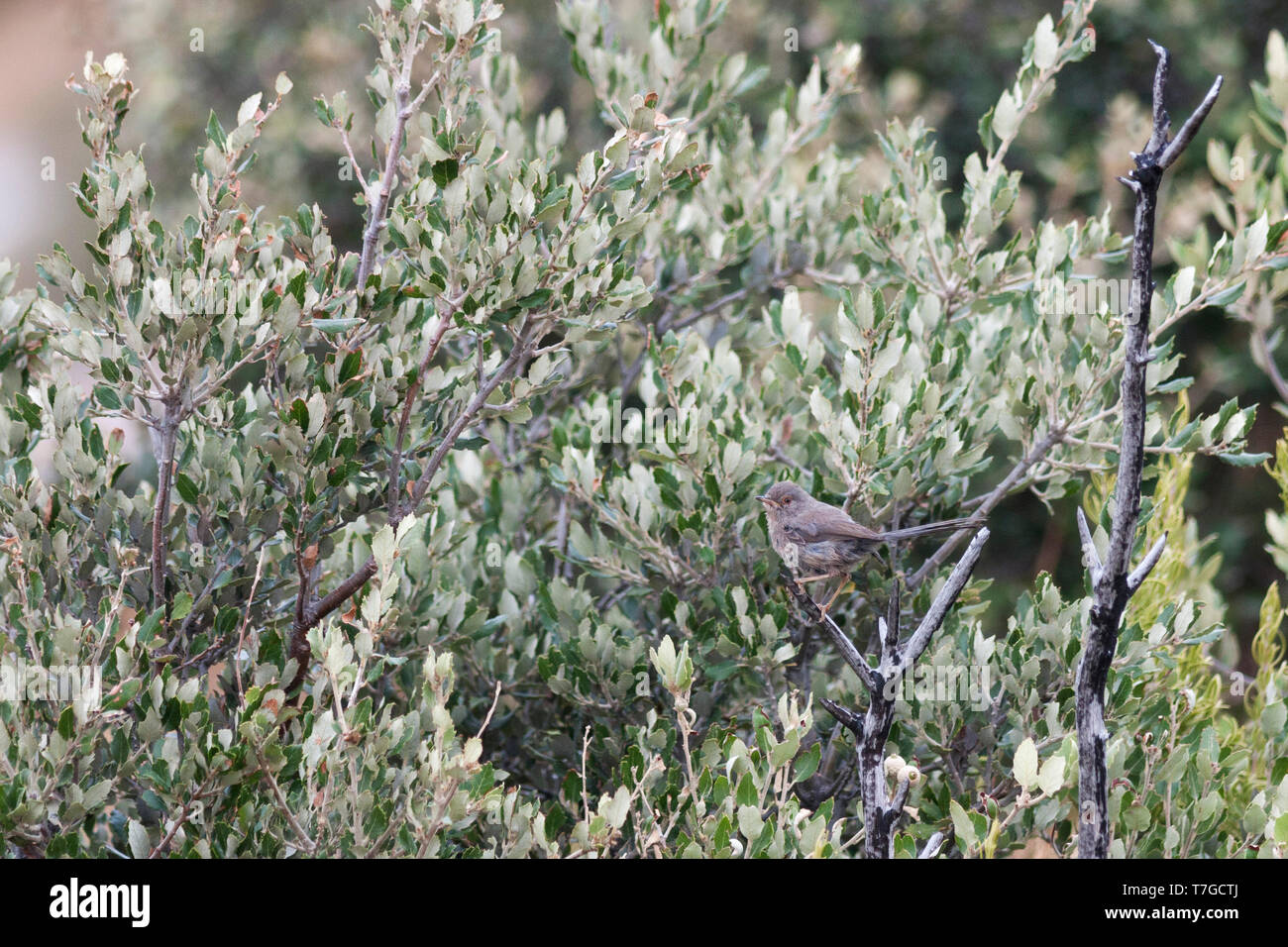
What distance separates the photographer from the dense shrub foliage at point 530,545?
2.81m

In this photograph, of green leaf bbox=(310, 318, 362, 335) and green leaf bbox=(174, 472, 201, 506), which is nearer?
green leaf bbox=(310, 318, 362, 335)

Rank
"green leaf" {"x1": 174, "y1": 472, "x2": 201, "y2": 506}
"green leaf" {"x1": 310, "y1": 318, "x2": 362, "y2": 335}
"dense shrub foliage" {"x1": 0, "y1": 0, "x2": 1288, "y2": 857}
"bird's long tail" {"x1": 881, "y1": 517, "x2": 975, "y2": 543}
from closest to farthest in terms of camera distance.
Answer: "dense shrub foliage" {"x1": 0, "y1": 0, "x2": 1288, "y2": 857} → "green leaf" {"x1": 310, "y1": 318, "x2": 362, "y2": 335} → "green leaf" {"x1": 174, "y1": 472, "x2": 201, "y2": 506} → "bird's long tail" {"x1": 881, "y1": 517, "x2": 975, "y2": 543}

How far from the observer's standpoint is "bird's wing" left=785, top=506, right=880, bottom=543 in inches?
138

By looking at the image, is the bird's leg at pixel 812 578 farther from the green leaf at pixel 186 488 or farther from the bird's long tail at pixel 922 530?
the green leaf at pixel 186 488

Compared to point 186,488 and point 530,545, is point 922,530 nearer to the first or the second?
point 530,545

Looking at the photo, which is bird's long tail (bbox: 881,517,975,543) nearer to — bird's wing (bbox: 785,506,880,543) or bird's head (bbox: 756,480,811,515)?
bird's wing (bbox: 785,506,880,543)

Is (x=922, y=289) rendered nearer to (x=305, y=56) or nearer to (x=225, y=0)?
(x=305, y=56)

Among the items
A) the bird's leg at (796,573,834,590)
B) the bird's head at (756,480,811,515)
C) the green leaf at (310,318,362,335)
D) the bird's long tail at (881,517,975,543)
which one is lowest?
the bird's leg at (796,573,834,590)

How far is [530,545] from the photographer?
13.8 feet

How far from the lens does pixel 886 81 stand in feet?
29.9

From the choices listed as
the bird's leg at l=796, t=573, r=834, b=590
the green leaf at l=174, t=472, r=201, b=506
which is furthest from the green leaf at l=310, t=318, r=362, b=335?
the bird's leg at l=796, t=573, r=834, b=590

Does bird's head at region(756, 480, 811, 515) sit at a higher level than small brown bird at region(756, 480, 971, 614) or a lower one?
higher

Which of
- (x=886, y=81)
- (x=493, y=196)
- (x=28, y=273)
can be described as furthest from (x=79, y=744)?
(x=28, y=273)

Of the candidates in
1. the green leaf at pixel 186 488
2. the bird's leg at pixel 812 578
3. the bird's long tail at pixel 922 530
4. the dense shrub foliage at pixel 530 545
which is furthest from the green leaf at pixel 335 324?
the bird's long tail at pixel 922 530
